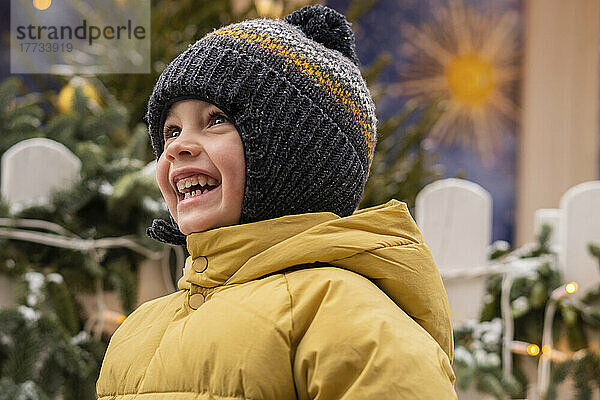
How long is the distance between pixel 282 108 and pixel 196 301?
21cm

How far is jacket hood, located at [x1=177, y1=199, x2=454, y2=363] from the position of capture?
2.35 feet

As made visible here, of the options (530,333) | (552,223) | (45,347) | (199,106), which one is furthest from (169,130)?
(552,223)

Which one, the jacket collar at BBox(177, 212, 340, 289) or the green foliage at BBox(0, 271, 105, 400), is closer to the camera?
the jacket collar at BBox(177, 212, 340, 289)

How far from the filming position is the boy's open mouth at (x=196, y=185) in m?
0.78

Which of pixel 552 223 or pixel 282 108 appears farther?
pixel 552 223

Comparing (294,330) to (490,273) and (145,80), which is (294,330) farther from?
(145,80)

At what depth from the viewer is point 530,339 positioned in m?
1.44

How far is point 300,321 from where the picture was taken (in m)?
0.66

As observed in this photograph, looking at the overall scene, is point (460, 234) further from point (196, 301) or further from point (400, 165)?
point (196, 301)

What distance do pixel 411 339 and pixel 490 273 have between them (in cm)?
86

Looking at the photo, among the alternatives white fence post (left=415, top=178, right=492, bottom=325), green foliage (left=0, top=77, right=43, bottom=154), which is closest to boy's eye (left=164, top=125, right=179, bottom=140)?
green foliage (left=0, top=77, right=43, bottom=154)

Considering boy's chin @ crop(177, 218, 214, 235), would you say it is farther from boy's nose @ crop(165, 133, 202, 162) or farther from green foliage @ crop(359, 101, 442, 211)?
green foliage @ crop(359, 101, 442, 211)

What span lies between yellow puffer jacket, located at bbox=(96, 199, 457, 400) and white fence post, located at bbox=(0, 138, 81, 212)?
518 millimetres

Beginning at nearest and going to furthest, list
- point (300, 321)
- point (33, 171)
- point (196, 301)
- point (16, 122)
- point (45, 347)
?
point (300, 321), point (196, 301), point (45, 347), point (33, 171), point (16, 122)
